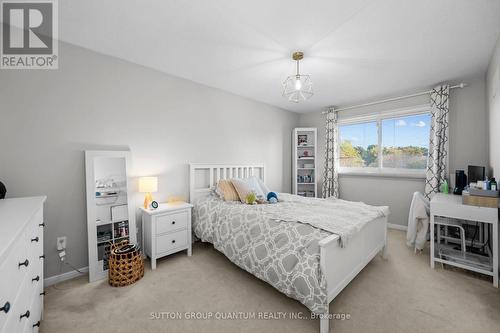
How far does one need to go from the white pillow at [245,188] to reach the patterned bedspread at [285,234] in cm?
31

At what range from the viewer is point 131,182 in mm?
2469

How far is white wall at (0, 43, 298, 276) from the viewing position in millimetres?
1896

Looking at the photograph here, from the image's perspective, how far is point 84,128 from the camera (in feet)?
7.23

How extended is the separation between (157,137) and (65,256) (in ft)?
5.32

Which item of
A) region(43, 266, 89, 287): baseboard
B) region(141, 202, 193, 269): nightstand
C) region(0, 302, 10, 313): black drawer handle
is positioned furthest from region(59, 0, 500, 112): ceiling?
region(43, 266, 89, 287): baseboard

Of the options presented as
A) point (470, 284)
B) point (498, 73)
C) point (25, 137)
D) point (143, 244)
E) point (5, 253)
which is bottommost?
point (470, 284)

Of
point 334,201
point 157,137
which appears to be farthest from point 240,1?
point 334,201

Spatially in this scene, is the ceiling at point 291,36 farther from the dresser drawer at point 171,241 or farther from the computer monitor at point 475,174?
the dresser drawer at point 171,241

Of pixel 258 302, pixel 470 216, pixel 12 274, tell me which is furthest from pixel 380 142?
pixel 12 274

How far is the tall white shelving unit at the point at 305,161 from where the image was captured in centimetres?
466

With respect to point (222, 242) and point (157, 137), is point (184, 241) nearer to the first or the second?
point (222, 242)

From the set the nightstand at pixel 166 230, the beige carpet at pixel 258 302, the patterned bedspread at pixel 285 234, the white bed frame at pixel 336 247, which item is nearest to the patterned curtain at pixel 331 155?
the patterned bedspread at pixel 285 234

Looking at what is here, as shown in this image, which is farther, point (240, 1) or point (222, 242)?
point (222, 242)

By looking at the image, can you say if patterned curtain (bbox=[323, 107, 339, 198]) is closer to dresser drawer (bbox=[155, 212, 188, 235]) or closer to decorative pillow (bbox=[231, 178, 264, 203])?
decorative pillow (bbox=[231, 178, 264, 203])
